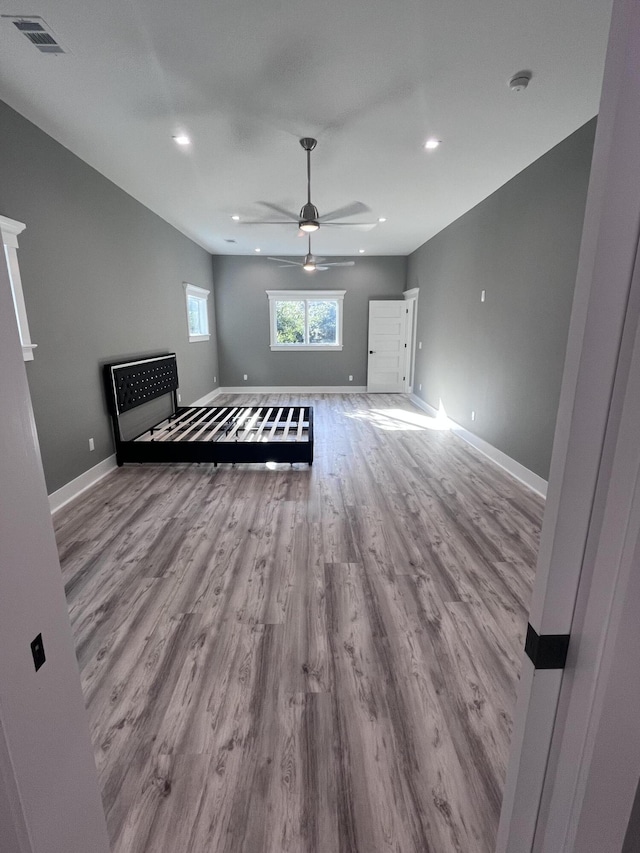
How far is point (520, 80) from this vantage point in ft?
7.48

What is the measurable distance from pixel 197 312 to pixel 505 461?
18.7ft

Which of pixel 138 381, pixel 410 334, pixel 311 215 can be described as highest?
pixel 311 215

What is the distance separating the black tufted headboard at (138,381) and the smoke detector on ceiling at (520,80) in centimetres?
381

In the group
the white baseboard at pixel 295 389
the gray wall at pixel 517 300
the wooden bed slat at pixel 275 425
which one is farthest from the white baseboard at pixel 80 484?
the white baseboard at pixel 295 389

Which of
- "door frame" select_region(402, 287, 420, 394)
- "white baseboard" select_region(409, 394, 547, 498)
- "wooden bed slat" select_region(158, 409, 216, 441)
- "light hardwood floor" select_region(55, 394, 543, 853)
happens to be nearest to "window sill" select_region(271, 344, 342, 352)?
"door frame" select_region(402, 287, 420, 394)

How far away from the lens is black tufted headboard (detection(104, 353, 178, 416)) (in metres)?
3.85

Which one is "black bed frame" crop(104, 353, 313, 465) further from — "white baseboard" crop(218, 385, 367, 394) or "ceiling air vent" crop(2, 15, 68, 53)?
"white baseboard" crop(218, 385, 367, 394)

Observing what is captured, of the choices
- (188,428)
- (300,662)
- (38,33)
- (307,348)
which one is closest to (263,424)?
(188,428)

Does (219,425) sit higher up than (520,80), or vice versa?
(520,80)

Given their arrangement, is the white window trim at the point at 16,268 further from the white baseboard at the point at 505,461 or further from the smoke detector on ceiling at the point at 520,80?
the white baseboard at the point at 505,461

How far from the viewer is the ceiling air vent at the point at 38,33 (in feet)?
6.10

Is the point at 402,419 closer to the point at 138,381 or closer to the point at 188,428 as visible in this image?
the point at 188,428

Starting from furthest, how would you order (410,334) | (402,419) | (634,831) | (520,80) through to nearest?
1. (410,334)
2. (402,419)
3. (520,80)
4. (634,831)

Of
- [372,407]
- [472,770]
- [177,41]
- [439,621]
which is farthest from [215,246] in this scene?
[472,770]
